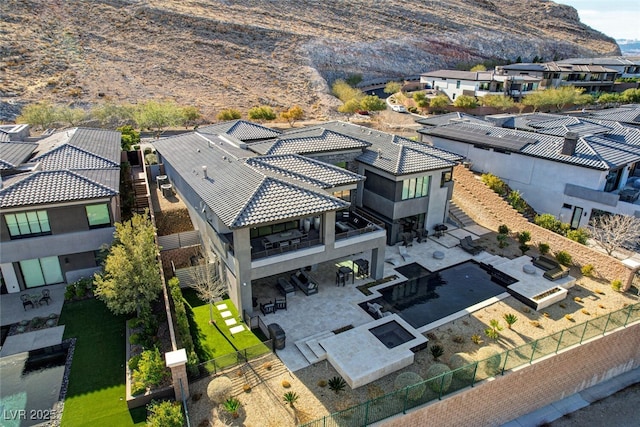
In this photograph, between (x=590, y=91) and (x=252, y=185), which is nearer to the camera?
(x=252, y=185)

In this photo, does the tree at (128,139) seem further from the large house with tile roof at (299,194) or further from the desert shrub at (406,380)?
the desert shrub at (406,380)

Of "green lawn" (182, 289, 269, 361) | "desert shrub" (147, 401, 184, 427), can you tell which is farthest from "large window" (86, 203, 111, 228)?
"desert shrub" (147, 401, 184, 427)

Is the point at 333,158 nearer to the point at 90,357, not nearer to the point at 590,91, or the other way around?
the point at 90,357

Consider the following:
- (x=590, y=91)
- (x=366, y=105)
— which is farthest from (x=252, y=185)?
(x=590, y=91)

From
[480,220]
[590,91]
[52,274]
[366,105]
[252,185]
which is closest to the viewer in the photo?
[252,185]

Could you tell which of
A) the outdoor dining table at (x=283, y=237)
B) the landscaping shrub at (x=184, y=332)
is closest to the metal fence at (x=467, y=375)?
the landscaping shrub at (x=184, y=332)

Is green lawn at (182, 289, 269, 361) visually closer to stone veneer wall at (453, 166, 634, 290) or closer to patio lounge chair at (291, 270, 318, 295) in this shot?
patio lounge chair at (291, 270, 318, 295)
